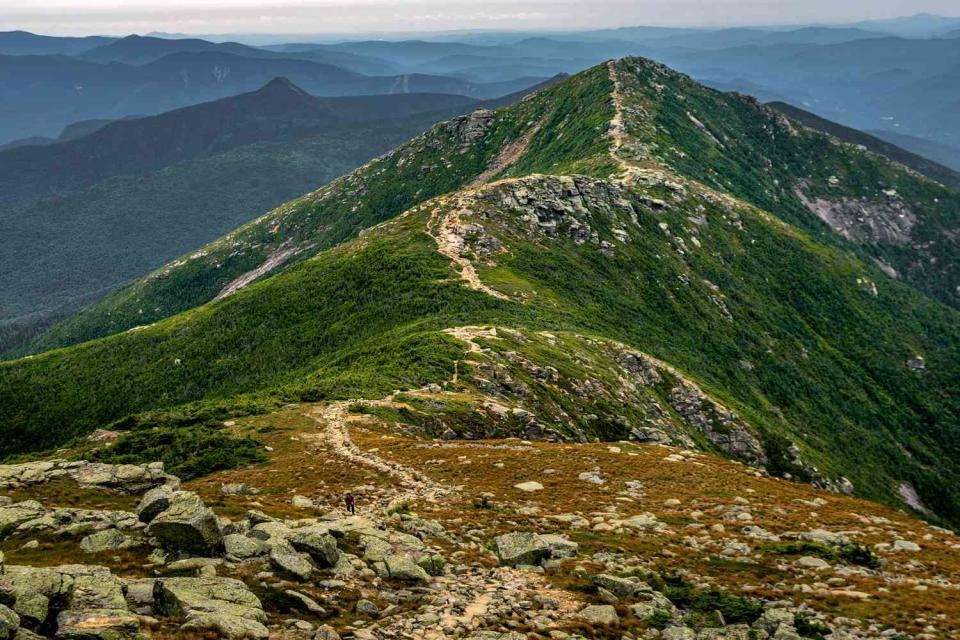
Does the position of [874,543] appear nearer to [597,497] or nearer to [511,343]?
[597,497]

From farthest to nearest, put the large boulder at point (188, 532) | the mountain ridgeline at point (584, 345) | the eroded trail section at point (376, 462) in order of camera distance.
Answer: the mountain ridgeline at point (584, 345) → the eroded trail section at point (376, 462) → the large boulder at point (188, 532)

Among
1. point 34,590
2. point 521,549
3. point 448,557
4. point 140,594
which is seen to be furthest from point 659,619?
point 34,590

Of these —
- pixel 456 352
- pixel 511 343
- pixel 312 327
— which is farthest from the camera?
pixel 312 327

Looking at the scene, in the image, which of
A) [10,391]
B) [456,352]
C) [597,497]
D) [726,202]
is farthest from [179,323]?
[726,202]

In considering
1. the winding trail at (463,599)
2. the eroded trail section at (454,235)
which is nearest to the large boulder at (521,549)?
the winding trail at (463,599)

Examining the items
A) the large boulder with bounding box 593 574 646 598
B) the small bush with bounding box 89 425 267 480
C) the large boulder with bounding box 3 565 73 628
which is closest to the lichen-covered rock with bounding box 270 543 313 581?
the large boulder with bounding box 3 565 73 628

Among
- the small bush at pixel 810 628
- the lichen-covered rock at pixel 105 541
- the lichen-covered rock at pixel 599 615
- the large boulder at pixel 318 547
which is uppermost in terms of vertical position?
the lichen-covered rock at pixel 105 541

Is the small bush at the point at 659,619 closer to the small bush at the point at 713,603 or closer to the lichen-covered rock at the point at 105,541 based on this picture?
the small bush at the point at 713,603
